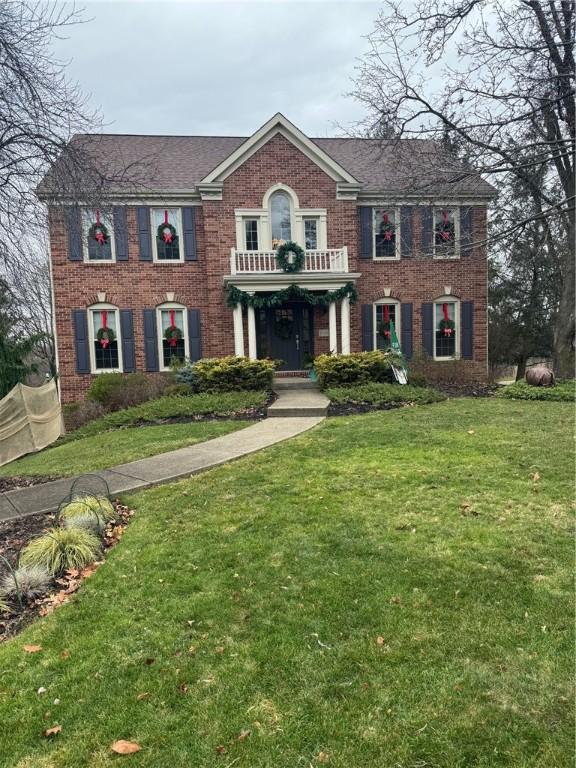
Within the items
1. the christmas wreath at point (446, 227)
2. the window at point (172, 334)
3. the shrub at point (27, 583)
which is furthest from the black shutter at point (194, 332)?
the shrub at point (27, 583)

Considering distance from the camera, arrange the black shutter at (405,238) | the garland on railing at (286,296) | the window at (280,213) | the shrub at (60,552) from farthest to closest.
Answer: the black shutter at (405,238)
the window at (280,213)
the garland on railing at (286,296)
the shrub at (60,552)

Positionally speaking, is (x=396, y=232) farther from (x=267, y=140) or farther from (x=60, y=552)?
(x=60, y=552)

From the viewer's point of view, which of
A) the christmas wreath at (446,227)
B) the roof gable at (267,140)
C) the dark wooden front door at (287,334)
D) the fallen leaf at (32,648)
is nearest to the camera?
the fallen leaf at (32,648)

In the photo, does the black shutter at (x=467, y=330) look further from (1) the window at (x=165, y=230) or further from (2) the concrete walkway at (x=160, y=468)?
(2) the concrete walkway at (x=160, y=468)

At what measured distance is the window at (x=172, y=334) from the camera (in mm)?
16125

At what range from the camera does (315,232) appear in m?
16.3

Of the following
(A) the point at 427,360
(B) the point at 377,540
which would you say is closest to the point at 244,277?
(A) the point at 427,360

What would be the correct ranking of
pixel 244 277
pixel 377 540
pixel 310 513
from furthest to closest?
pixel 244 277, pixel 310 513, pixel 377 540

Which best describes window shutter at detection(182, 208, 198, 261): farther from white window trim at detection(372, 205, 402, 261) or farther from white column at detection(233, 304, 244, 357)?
white window trim at detection(372, 205, 402, 261)

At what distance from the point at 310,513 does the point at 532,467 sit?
279 centimetres

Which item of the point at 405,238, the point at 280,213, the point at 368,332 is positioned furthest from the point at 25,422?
the point at 405,238

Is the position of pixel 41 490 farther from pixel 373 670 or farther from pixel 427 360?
pixel 427 360

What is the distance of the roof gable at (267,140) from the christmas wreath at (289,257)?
2.98 metres

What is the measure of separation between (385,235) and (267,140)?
191 inches
